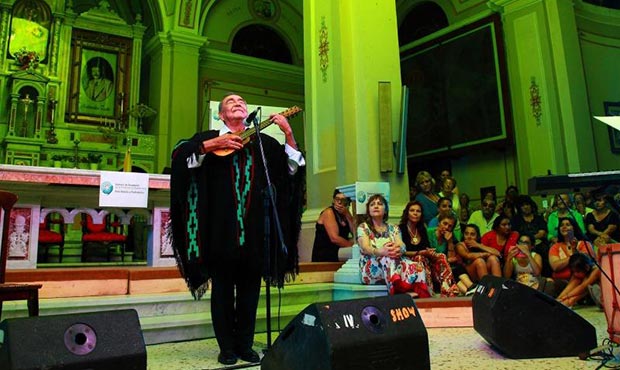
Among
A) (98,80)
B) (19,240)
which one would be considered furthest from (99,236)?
(98,80)

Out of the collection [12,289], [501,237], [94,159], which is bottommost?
[12,289]

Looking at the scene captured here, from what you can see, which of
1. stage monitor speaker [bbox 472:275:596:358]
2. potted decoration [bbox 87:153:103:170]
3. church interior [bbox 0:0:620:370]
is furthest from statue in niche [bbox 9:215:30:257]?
potted decoration [bbox 87:153:103:170]

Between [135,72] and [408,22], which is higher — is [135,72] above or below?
below

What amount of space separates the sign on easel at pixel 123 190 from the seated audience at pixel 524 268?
10.3 ft

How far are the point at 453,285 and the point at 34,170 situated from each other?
3.41m

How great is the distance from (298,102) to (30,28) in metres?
5.89

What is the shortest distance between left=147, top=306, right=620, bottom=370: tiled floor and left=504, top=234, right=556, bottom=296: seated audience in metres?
0.87

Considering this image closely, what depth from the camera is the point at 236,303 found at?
2.36 m

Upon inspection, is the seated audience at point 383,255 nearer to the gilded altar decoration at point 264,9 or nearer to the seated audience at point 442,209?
the seated audience at point 442,209

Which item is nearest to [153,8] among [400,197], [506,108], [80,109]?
[80,109]

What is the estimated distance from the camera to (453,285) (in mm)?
3820

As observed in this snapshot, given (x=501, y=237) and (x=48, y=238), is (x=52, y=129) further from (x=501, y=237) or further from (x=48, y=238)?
(x=501, y=237)

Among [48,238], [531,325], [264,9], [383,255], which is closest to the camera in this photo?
[531,325]

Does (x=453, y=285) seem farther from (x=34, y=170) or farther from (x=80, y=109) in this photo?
(x=80, y=109)
